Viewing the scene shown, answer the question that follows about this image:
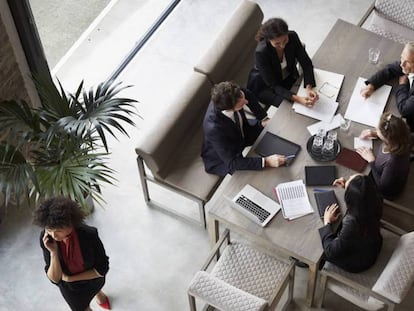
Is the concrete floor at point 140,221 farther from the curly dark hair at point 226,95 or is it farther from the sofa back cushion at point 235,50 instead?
the curly dark hair at point 226,95

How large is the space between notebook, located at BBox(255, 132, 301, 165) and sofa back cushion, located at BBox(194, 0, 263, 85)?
2.57ft

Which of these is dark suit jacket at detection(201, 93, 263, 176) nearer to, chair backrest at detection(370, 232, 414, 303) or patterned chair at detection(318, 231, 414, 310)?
patterned chair at detection(318, 231, 414, 310)

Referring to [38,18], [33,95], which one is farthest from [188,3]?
[33,95]

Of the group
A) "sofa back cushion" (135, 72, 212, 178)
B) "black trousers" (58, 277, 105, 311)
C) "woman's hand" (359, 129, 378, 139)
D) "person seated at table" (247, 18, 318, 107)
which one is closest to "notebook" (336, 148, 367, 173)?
"woman's hand" (359, 129, 378, 139)

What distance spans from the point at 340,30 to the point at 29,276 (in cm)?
303

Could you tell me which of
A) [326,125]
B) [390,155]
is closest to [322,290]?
[390,155]

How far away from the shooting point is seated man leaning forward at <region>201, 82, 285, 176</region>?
449cm

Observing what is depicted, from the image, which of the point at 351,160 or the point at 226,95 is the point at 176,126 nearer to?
the point at 226,95

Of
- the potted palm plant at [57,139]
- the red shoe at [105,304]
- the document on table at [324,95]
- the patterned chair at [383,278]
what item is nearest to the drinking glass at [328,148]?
the document on table at [324,95]

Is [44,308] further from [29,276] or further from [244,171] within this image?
[244,171]

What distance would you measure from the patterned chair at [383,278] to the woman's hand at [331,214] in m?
0.29

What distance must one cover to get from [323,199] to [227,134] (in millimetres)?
796

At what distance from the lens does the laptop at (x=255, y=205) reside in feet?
14.1

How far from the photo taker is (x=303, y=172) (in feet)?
14.7
